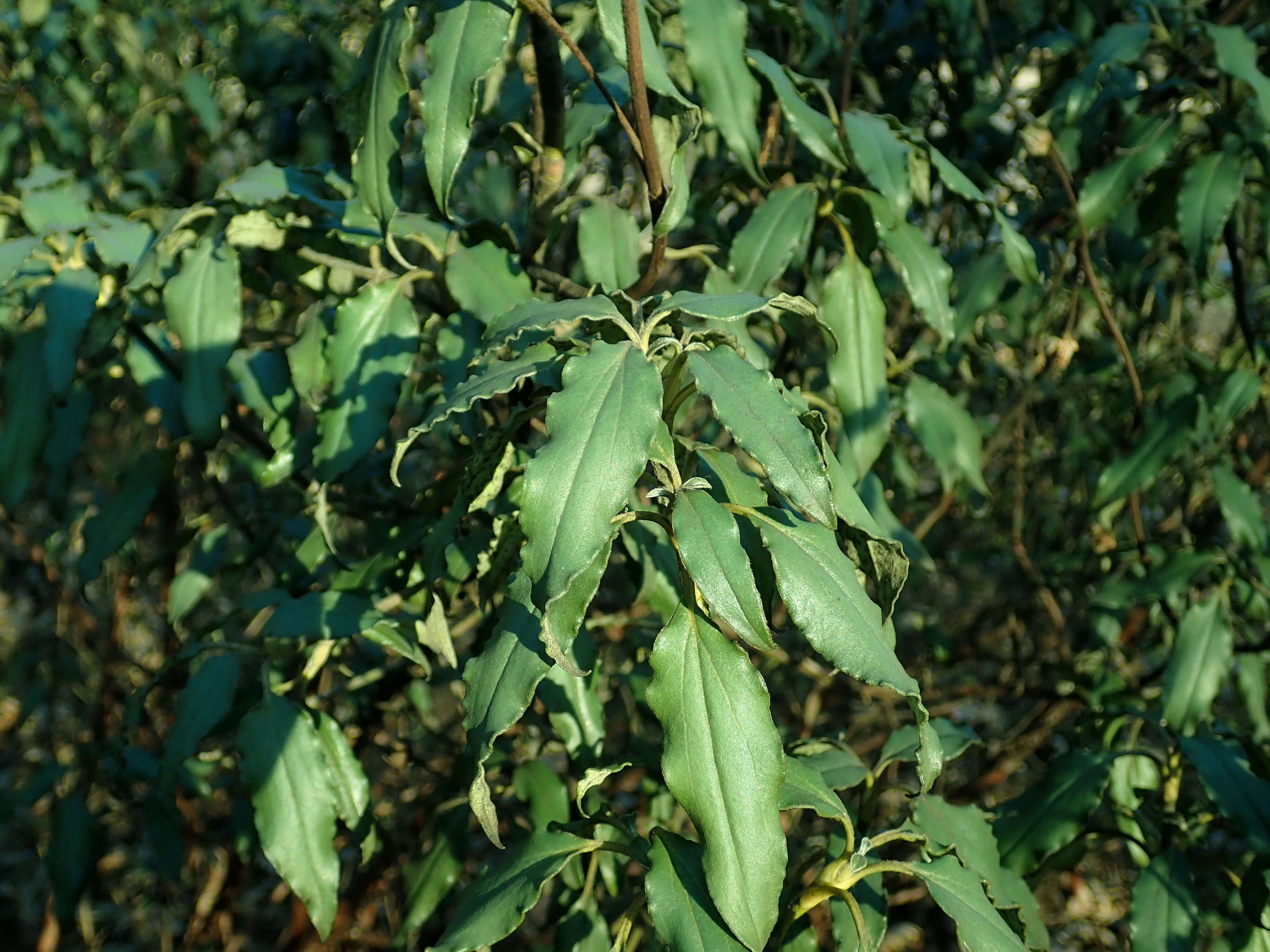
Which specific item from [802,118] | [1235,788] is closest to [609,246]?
[802,118]

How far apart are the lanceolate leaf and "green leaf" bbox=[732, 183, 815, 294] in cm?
48

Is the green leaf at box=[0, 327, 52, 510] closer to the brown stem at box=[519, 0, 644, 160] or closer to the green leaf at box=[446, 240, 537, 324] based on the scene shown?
the green leaf at box=[446, 240, 537, 324]

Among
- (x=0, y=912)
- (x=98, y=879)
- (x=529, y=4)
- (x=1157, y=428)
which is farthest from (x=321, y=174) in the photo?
(x=0, y=912)

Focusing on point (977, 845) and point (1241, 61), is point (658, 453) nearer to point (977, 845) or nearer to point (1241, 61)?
point (977, 845)

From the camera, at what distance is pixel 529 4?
113 centimetres

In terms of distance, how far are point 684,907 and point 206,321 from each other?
37.2 inches

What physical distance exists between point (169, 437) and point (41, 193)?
50 centimetres

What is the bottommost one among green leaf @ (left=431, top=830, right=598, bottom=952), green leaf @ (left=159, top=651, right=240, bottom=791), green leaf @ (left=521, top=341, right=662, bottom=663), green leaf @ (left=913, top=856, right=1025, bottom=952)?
green leaf @ (left=159, top=651, right=240, bottom=791)

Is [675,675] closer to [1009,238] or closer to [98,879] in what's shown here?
[1009,238]

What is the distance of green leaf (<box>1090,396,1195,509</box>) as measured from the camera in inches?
82.1

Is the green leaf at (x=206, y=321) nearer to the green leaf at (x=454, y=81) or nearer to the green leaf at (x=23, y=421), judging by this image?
the green leaf at (x=23, y=421)

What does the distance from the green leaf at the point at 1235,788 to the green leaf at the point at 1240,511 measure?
22.0 inches

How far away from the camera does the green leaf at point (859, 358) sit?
1.49 meters

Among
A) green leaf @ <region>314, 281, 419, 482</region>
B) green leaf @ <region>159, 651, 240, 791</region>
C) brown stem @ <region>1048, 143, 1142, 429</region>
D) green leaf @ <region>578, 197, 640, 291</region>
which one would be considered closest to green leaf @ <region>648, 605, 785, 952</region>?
green leaf @ <region>314, 281, 419, 482</region>
